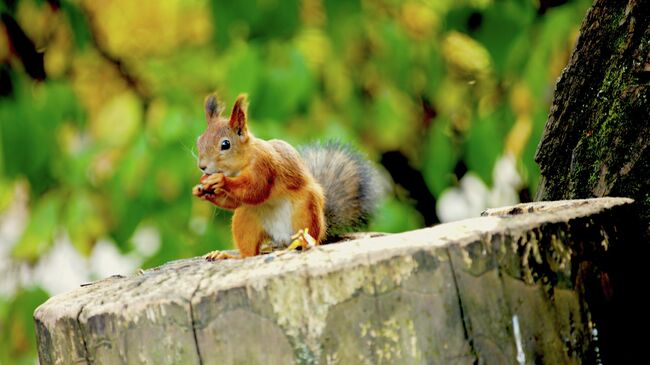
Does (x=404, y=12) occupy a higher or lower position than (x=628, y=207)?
higher

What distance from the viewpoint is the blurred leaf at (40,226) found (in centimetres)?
293

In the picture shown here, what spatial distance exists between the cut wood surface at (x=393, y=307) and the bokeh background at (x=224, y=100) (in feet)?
4.15

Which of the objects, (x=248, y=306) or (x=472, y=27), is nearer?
(x=248, y=306)

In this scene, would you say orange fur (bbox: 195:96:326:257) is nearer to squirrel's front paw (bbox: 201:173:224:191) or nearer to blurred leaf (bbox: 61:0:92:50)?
squirrel's front paw (bbox: 201:173:224:191)

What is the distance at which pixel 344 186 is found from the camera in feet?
6.21

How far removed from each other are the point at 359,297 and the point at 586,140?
2.18 ft

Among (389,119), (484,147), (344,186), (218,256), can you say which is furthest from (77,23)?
(218,256)

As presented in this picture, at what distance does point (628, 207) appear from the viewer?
1.31 metres

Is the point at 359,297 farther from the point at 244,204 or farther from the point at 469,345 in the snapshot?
the point at 244,204

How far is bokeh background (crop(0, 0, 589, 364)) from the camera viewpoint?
9.27 feet

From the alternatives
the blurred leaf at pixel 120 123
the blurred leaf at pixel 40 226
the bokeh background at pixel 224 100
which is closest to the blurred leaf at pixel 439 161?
the bokeh background at pixel 224 100

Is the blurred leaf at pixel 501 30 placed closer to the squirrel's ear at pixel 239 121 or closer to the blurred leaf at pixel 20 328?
the squirrel's ear at pixel 239 121

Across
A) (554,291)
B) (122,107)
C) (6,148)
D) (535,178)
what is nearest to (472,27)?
(535,178)

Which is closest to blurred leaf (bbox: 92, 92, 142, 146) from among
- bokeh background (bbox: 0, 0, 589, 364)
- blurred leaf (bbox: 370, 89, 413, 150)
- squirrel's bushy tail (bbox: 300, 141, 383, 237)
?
bokeh background (bbox: 0, 0, 589, 364)
